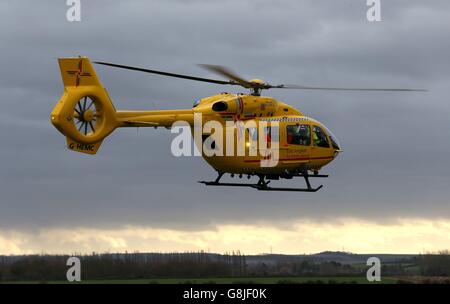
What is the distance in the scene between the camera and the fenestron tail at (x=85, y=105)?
43438mm

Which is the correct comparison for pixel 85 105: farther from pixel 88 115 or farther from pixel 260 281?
pixel 260 281

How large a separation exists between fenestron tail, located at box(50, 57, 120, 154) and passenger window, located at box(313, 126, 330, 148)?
31.6 feet

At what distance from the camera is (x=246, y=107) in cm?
4644

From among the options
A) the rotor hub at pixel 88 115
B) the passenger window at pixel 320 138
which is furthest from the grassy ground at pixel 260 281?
the rotor hub at pixel 88 115

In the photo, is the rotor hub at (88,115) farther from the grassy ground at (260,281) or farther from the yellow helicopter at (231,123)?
the grassy ground at (260,281)

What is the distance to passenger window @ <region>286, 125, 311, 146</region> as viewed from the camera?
47469 mm

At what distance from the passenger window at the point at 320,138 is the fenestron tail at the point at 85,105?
9627mm

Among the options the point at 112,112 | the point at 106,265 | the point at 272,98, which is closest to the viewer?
the point at 112,112

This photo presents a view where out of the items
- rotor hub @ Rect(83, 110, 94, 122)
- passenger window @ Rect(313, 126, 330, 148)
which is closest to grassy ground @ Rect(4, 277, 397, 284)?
passenger window @ Rect(313, 126, 330, 148)

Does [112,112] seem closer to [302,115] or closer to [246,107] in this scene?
[246,107]

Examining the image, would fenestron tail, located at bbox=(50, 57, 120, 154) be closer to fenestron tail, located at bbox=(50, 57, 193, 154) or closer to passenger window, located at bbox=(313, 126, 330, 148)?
fenestron tail, located at bbox=(50, 57, 193, 154)
